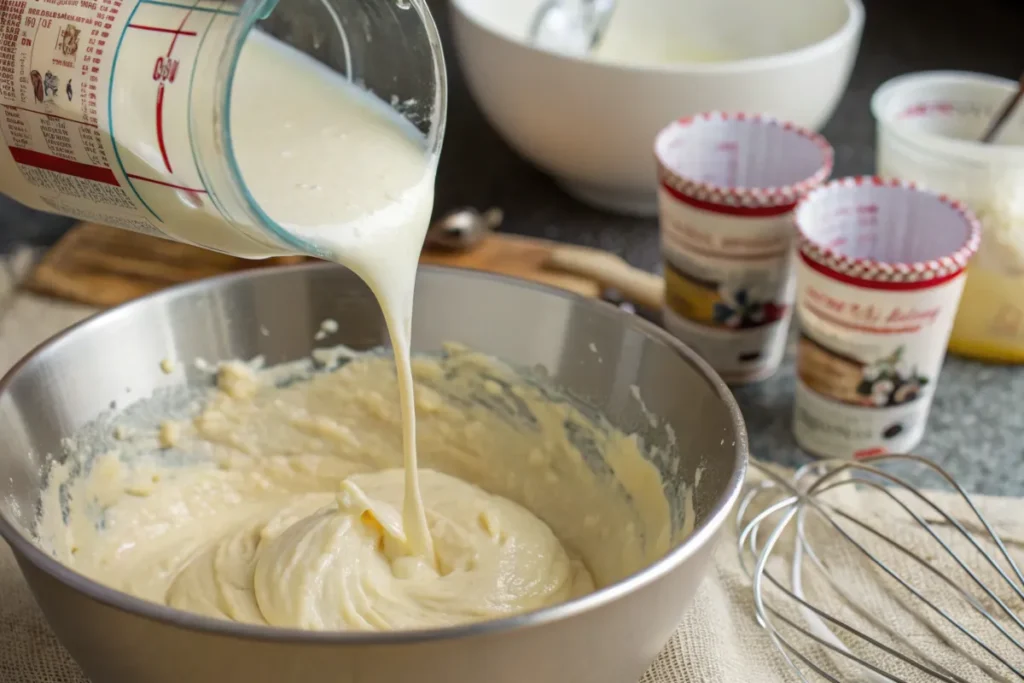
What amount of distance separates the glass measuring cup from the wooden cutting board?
0.47m

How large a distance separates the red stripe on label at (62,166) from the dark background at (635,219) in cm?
70

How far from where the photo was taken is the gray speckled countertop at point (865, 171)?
1064 millimetres

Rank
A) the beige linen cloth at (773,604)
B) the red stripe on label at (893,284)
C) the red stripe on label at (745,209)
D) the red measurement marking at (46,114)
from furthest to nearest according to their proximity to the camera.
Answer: the red stripe on label at (745,209) → the red stripe on label at (893,284) → the beige linen cloth at (773,604) → the red measurement marking at (46,114)

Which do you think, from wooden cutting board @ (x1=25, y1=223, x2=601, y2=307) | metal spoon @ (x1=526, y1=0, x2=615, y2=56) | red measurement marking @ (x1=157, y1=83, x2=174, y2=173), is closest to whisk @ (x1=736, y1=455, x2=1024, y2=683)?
wooden cutting board @ (x1=25, y1=223, x2=601, y2=307)

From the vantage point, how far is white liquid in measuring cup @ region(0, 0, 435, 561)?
0.64 meters

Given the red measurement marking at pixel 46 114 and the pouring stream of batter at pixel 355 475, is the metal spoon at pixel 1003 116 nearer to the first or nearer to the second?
the pouring stream of batter at pixel 355 475

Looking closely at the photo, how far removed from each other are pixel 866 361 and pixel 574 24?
68 cm

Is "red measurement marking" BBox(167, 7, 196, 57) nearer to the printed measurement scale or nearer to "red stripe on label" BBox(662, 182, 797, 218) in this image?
the printed measurement scale

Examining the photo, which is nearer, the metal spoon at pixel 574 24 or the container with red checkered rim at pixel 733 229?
the container with red checkered rim at pixel 733 229

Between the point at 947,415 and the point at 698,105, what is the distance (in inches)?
16.9

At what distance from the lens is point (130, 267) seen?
129cm

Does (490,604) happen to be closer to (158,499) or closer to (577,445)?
(577,445)

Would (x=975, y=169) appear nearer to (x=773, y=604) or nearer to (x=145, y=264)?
(x=773, y=604)

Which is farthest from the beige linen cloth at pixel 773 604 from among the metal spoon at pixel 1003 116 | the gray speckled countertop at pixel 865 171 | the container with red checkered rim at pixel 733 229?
the metal spoon at pixel 1003 116
